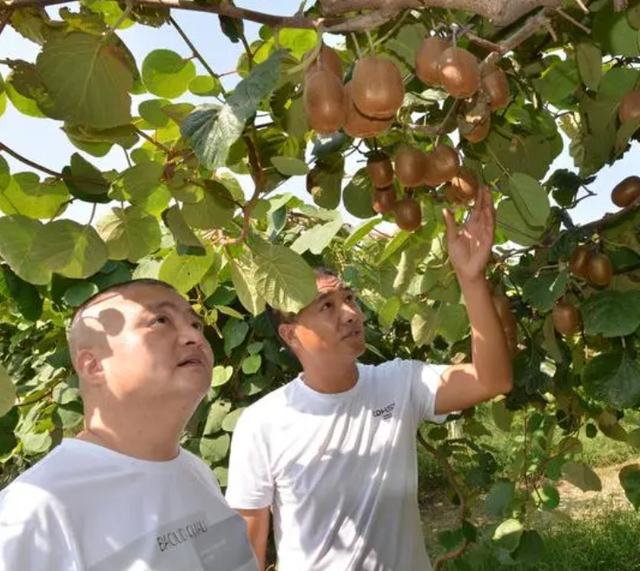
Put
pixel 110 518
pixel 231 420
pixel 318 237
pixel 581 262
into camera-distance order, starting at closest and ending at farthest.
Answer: pixel 110 518
pixel 581 262
pixel 318 237
pixel 231 420

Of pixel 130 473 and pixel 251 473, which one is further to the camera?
pixel 251 473

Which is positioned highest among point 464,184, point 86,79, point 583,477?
point 86,79

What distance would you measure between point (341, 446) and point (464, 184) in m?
0.89

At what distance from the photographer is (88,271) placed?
1.32 m

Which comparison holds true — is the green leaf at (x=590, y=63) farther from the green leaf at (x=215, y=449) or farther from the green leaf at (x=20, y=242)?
the green leaf at (x=215, y=449)

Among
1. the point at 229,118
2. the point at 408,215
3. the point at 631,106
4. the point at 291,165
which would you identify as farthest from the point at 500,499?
the point at 229,118

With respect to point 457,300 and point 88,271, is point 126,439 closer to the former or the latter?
point 88,271

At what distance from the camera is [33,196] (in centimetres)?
127

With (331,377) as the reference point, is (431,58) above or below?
above

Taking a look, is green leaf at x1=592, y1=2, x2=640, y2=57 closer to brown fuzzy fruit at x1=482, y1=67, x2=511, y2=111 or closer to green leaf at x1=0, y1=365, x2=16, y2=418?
brown fuzzy fruit at x1=482, y1=67, x2=511, y2=111

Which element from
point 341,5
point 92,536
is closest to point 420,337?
point 92,536

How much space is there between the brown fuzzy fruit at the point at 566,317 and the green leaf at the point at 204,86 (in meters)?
0.88

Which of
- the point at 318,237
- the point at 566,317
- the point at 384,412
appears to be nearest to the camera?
the point at 566,317

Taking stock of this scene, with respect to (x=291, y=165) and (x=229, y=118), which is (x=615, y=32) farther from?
(x=229, y=118)
